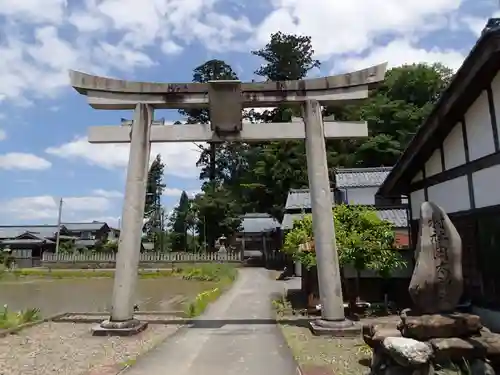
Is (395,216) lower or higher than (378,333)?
higher

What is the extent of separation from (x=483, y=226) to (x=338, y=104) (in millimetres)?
5054

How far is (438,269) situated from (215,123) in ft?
23.9

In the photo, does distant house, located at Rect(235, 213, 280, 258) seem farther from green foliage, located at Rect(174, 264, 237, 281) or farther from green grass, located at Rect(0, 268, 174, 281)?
green grass, located at Rect(0, 268, 174, 281)

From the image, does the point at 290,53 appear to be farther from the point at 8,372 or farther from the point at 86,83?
the point at 8,372

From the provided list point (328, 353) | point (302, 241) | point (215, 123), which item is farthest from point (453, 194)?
point (215, 123)

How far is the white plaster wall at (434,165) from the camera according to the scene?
36.0 ft

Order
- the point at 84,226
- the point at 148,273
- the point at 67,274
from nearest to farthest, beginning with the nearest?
1. the point at 148,273
2. the point at 67,274
3. the point at 84,226

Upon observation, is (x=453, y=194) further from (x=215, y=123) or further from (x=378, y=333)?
(x=215, y=123)

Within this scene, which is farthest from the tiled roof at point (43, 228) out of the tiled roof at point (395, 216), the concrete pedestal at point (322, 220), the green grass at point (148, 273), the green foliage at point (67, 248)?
the concrete pedestal at point (322, 220)

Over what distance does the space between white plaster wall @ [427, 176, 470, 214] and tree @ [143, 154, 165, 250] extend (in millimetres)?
50042

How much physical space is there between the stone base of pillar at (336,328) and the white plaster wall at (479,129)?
4677 mm

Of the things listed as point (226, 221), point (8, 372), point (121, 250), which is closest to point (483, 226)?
point (121, 250)

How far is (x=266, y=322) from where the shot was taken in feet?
42.8

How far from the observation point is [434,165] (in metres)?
11.2
